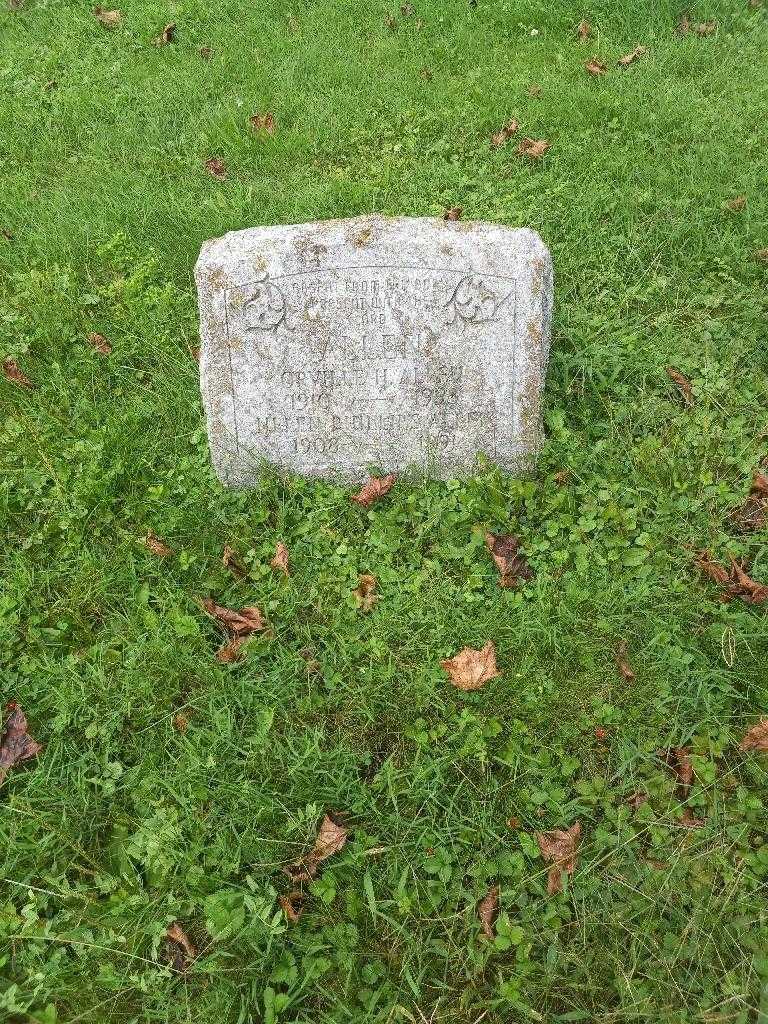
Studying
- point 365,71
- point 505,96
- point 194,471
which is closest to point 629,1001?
point 194,471

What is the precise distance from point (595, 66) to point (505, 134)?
38.0 inches

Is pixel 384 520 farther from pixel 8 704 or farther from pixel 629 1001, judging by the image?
pixel 629 1001

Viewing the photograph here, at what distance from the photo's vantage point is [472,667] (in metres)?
2.65

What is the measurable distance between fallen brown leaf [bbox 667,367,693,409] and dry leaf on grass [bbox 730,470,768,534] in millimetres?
514

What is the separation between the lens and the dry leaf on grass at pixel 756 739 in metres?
2.41

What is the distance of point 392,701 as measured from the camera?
2.63 metres

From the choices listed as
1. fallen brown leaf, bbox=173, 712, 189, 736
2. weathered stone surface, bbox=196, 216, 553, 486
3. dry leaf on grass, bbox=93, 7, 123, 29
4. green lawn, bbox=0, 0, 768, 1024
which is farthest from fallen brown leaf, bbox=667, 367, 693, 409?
dry leaf on grass, bbox=93, 7, 123, 29

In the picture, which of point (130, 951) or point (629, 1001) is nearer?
point (629, 1001)

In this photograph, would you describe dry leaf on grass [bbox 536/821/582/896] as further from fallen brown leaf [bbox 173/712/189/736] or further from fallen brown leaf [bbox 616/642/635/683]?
fallen brown leaf [bbox 173/712/189/736]

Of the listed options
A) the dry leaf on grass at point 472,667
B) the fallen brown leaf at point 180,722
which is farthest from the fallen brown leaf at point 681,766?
the fallen brown leaf at point 180,722

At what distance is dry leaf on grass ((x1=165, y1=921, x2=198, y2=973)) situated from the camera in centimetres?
215

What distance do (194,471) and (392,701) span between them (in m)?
1.44

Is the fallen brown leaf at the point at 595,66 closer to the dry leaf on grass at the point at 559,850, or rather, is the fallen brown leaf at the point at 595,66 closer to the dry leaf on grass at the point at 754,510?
the dry leaf on grass at the point at 754,510

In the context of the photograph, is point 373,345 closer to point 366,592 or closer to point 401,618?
point 366,592
